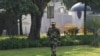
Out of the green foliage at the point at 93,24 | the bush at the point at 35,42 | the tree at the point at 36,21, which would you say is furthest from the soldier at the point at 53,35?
the tree at the point at 36,21

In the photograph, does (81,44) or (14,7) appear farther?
(81,44)

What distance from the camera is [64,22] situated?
156 feet

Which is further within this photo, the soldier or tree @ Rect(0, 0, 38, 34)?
tree @ Rect(0, 0, 38, 34)

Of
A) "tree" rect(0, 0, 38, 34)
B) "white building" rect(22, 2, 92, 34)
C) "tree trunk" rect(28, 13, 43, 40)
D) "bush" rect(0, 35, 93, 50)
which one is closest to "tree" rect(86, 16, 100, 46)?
"bush" rect(0, 35, 93, 50)

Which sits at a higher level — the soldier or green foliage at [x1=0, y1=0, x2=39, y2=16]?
green foliage at [x1=0, y1=0, x2=39, y2=16]

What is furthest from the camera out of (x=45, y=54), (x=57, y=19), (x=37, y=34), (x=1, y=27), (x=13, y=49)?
(x=57, y=19)

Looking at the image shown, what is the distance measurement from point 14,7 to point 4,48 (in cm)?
294

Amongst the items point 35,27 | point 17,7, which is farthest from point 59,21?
point 17,7

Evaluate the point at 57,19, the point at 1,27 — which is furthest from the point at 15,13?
the point at 57,19

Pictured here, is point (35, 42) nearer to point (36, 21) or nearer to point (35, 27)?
point (35, 27)

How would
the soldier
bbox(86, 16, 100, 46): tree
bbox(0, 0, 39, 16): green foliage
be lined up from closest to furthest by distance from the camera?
the soldier → bbox(0, 0, 39, 16): green foliage → bbox(86, 16, 100, 46): tree

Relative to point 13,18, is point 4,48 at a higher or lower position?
lower

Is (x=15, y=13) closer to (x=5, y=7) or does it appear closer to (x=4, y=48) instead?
(x=5, y=7)

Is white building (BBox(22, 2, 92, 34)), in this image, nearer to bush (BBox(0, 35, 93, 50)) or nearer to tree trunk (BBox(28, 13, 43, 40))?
tree trunk (BBox(28, 13, 43, 40))
